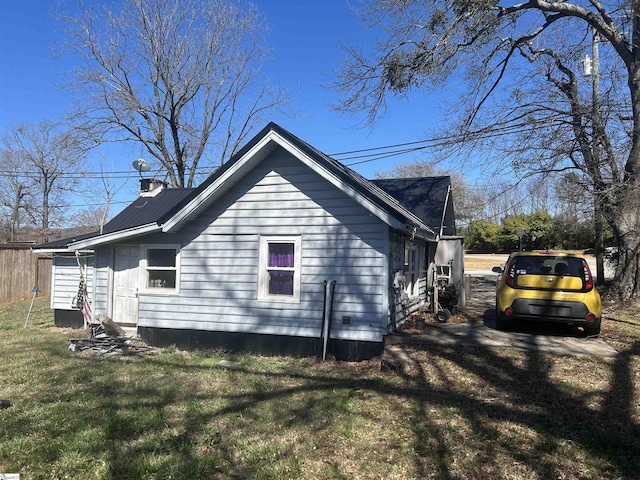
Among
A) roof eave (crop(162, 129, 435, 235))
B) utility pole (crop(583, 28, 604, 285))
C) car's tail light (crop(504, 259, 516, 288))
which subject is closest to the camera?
roof eave (crop(162, 129, 435, 235))

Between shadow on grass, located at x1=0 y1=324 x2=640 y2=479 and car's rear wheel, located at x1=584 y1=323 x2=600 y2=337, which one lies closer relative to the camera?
shadow on grass, located at x1=0 y1=324 x2=640 y2=479

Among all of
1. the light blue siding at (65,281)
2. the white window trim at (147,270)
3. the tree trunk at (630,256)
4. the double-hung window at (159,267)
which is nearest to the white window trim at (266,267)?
the white window trim at (147,270)

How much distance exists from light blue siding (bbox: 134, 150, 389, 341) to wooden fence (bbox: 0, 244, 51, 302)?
1209 centimetres

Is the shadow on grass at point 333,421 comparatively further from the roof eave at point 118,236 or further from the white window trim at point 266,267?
the roof eave at point 118,236

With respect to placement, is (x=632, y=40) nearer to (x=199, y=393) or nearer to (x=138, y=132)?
(x=199, y=393)

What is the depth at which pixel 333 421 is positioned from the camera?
5.07 meters

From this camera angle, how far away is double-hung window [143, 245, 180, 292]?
33.4ft

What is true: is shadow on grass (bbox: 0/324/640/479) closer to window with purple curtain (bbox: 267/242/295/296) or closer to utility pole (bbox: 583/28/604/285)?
window with purple curtain (bbox: 267/242/295/296)

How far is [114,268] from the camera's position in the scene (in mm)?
11609

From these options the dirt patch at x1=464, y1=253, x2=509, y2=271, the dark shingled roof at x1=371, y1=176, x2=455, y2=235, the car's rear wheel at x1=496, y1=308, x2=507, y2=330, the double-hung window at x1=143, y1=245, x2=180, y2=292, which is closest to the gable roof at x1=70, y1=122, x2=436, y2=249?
the double-hung window at x1=143, y1=245, x2=180, y2=292

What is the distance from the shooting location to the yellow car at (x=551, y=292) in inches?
313

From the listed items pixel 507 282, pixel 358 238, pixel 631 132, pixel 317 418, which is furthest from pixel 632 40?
pixel 317 418

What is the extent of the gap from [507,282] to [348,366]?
3.44 metres

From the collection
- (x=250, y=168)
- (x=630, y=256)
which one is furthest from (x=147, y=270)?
(x=630, y=256)
